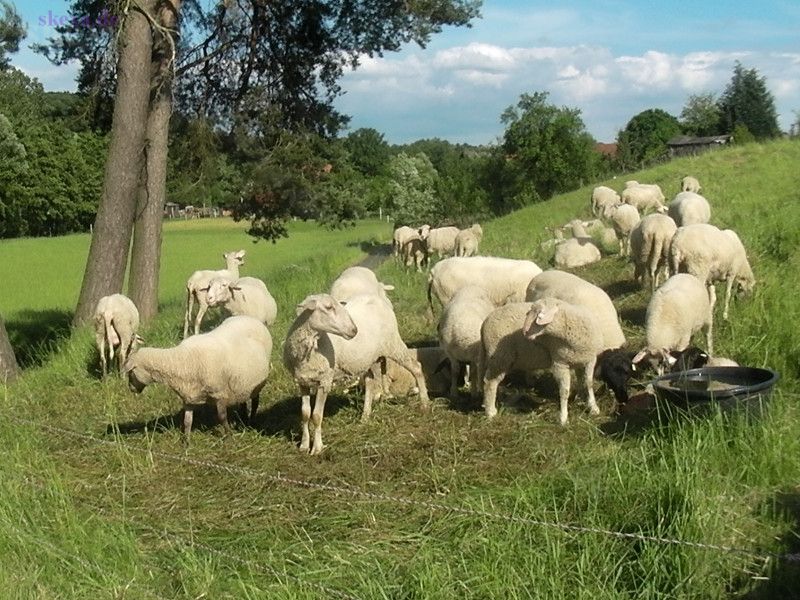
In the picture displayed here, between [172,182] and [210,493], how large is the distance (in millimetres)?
11842

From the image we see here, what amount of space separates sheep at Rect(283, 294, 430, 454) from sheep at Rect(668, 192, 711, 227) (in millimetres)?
8291

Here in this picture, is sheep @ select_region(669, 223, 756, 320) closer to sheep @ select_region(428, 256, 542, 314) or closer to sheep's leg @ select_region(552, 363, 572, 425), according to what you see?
sheep @ select_region(428, 256, 542, 314)

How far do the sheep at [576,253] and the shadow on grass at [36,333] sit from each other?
8.98 m

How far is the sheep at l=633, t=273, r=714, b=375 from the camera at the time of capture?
8.46 m

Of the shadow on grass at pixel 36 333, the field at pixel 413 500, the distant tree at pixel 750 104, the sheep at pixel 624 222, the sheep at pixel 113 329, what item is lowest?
the shadow on grass at pixel 36 333

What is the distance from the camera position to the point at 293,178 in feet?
52.9

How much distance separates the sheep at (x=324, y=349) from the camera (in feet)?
23.4

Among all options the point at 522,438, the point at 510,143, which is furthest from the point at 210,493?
the point at 510,143

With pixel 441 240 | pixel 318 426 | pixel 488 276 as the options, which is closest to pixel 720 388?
pixel 318 426

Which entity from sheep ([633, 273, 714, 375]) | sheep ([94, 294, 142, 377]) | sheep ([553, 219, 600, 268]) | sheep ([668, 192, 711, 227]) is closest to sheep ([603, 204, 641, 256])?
sheep ([553, 219, 600, 268])

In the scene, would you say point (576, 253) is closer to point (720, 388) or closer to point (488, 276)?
point (488, 276)

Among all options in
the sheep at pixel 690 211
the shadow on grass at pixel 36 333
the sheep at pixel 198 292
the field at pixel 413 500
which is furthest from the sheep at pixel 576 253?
the shadow on grass at pixel 36 333

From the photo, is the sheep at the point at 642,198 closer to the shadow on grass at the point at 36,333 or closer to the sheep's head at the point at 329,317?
the shadow on grass at the point at 36,333

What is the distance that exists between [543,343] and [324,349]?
194cm
